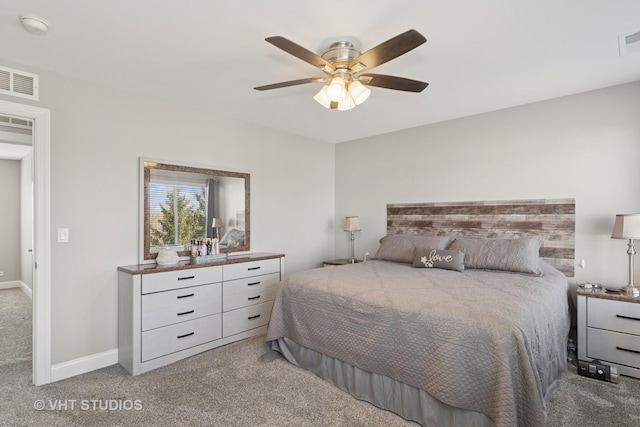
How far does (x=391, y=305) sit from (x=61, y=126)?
295 cm

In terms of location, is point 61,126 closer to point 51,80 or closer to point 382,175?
point 51,80

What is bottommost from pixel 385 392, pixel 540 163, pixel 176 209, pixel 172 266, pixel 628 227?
pixel 385 392

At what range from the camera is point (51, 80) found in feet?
8.80

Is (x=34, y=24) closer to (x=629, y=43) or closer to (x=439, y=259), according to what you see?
(x=439, y=259)

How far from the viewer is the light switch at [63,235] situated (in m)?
2.71

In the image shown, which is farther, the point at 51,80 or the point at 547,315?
the point at 51,80

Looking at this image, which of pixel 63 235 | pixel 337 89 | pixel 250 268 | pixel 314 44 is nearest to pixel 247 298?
pixel 250 268

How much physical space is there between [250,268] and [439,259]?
198cm

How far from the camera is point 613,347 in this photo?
2.70 m

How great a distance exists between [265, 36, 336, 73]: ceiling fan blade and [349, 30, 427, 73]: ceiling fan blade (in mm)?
175

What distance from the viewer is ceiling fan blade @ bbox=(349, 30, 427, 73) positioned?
1.68 m

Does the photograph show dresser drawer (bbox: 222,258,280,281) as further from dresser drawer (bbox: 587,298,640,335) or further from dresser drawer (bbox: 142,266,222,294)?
dresser drawer (bbox: 587,298,640,335)

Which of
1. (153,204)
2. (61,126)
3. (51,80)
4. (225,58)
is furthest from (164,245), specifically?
(225,58)

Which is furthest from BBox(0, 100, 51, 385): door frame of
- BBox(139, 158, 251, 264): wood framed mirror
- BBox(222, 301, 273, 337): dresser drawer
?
BBox(222, 301, 273, 337): dresser drawer
